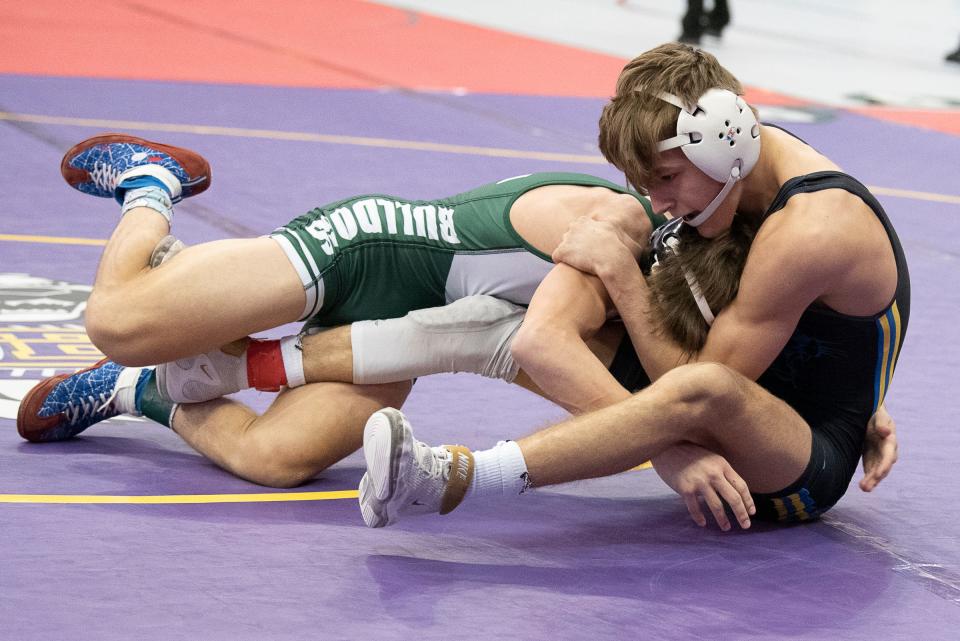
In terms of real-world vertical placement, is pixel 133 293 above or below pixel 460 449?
above

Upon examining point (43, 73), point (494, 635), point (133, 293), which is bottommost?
point (494, 635)

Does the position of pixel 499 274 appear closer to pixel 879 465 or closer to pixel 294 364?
pixel 294 364

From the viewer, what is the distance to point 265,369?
3832mm

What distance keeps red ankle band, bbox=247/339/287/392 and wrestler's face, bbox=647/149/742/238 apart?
3.45 feet

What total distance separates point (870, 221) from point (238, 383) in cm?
162

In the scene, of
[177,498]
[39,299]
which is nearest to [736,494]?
[177,498]

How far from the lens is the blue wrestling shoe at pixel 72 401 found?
3881 millimetres

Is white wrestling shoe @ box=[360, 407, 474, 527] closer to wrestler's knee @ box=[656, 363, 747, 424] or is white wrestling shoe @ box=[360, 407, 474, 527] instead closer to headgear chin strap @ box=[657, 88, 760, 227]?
wrestler's knee @ box=[656, 363, 747, 424]

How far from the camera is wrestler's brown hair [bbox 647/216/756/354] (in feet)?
11.4

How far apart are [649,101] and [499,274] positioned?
69 cm

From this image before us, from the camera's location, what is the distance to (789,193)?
3.37 metres

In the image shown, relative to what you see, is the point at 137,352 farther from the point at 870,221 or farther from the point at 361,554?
the point at 870,221

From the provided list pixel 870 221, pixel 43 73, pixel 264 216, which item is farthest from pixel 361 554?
pixel 43 73

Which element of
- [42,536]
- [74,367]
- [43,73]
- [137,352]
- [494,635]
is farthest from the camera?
[43,73]
